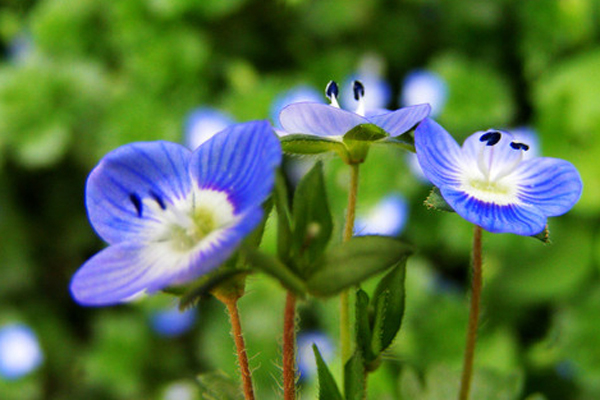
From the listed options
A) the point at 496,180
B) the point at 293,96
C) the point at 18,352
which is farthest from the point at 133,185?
the point at 18,352

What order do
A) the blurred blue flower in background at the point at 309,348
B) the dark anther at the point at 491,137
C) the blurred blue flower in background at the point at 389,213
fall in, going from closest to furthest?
the dark anther at the point at 491,137
the blurred blue flower in background at the point at 309,348
the blurred blue flower in background at the point at 389,213

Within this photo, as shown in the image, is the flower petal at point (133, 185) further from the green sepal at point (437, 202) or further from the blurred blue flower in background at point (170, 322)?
the blurred blue flower in background at point (170, 322)

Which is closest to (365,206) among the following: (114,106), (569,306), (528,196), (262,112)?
(262,112)

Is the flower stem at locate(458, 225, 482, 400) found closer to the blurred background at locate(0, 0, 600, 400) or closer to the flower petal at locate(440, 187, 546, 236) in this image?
the flower petal at locate(440, 187, 546, 236)

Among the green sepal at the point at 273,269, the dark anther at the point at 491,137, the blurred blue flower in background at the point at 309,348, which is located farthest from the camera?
the blurred blue flower in background at the point at 309,348

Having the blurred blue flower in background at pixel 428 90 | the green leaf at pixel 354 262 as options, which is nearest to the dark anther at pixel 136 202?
the green leaf at pixel 354 262
